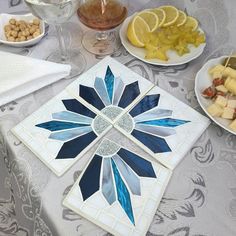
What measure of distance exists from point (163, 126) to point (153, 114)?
3 cm

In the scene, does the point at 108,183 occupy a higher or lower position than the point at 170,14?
lower

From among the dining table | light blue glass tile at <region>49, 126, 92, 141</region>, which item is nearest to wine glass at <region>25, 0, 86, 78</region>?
the dining table

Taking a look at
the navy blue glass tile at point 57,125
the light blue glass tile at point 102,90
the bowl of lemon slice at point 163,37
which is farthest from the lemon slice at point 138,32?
the navy blue glass tile at point 57,125

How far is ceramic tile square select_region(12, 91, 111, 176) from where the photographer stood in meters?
0.46

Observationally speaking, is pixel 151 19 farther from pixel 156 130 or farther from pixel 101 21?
pixel 156 130

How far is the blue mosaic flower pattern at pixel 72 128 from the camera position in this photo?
47 centimetres

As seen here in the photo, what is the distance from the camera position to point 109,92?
547mm

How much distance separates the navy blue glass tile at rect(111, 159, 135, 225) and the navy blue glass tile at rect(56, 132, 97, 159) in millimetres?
66

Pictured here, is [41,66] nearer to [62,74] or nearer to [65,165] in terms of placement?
[62,74]

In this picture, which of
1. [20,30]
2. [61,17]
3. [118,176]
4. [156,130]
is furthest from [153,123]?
[20,30]

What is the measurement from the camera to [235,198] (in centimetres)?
44

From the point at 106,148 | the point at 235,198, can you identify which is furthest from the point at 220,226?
the point at 106,148

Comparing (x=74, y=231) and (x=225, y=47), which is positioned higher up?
(x=225, y=47)

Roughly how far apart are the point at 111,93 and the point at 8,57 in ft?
0.65
